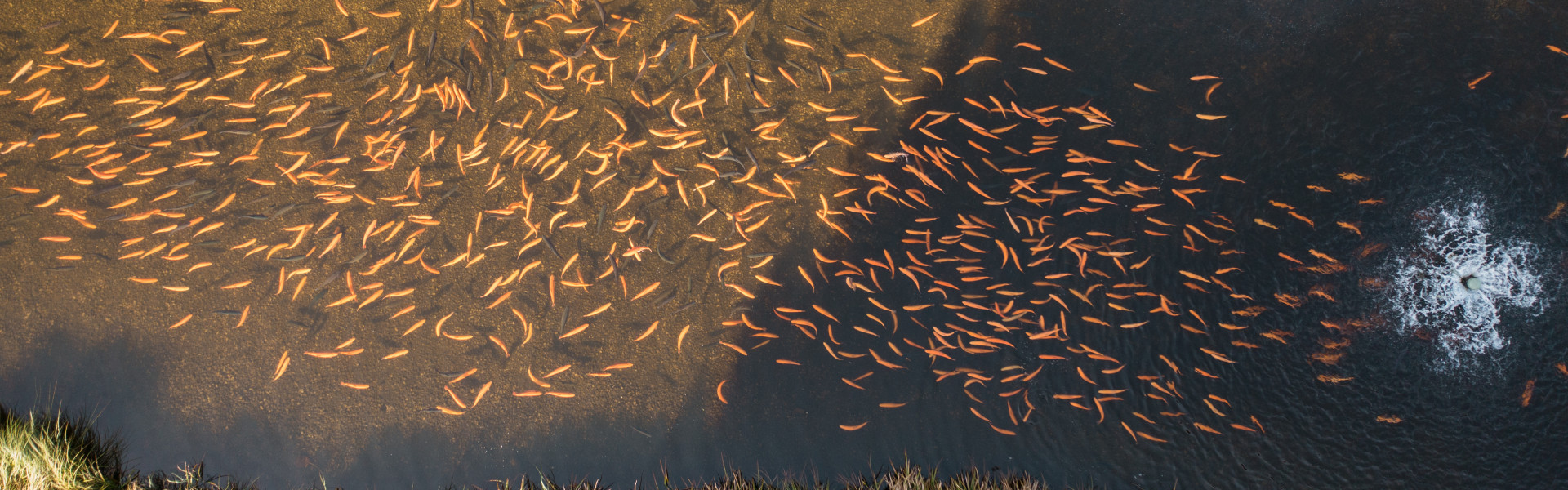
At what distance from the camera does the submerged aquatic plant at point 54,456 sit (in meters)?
1.92

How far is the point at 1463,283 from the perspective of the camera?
191 centimetres

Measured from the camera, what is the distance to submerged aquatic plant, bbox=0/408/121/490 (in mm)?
1922

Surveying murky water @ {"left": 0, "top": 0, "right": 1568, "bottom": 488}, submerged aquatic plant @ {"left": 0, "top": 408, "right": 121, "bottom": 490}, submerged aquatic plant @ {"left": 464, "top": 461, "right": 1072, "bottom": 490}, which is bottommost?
submerged aquatic plant @ {"left": 0, "top": 408, "right": 121, "bottom": 490}

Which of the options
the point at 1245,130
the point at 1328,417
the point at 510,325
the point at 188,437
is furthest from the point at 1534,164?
the point at 188,437

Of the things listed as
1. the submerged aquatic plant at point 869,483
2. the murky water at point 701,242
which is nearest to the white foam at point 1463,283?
the murky water at point 701,242

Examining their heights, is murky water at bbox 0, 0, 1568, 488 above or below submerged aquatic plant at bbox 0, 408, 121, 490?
above

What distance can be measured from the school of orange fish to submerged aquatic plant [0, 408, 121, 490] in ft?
1.52

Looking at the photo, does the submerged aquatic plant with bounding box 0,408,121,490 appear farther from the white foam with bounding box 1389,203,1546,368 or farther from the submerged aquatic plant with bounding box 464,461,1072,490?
the white foam with bounding box 1389,203,1546,368

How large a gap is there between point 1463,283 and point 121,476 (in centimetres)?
423

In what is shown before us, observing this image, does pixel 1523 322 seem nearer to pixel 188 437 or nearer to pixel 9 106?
pixel 188 437

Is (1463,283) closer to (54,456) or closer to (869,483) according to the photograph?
(869,483)

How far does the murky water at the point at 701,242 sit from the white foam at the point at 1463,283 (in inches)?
4.2

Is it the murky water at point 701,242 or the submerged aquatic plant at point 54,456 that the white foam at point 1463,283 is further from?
the submerged aquatic plant at point 54,456

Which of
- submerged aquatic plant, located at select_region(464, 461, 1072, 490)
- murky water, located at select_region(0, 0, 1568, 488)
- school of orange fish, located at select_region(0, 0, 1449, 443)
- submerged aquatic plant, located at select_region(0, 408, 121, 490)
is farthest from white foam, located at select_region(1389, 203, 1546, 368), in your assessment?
submerged aquatic plant, located at select_region(0, 408, 121, 490)
